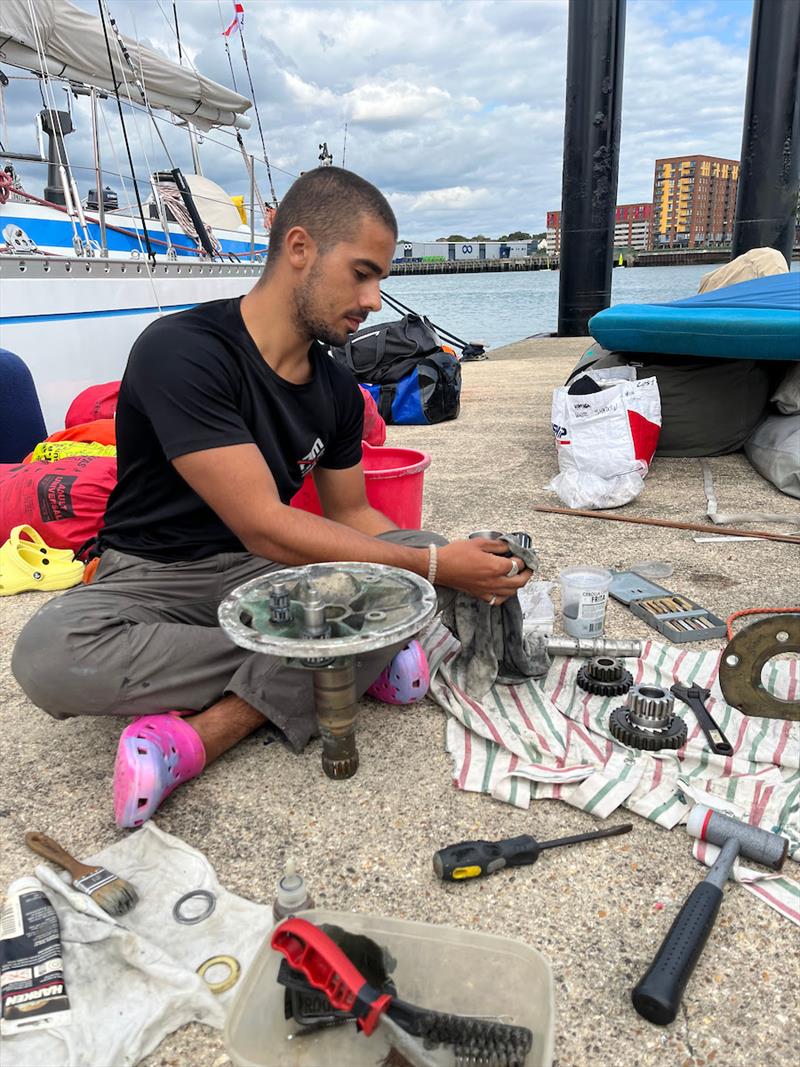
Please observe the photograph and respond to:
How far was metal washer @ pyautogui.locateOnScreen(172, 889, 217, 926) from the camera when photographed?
1381 millimetres

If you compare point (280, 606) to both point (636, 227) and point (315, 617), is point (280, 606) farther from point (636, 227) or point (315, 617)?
point (636, 227)

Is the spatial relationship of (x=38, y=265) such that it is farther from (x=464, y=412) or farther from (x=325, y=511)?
(x=325, y=511)

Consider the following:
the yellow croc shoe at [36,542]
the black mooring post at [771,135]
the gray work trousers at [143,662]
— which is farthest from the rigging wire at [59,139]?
the black mooring post at [771,135]

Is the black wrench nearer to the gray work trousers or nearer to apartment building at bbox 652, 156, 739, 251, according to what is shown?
the gray work trousers

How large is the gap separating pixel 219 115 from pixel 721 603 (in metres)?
10.4

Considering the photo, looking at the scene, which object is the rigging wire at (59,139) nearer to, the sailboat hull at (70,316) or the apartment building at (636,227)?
the sailboat hull at (70,316)

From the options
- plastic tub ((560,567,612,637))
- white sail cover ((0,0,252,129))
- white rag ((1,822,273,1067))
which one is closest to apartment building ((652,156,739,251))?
white sail cover ((0,0,252,129))

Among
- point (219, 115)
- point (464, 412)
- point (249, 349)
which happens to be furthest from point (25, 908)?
point (219, 115)

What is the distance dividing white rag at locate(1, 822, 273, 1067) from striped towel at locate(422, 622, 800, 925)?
2.12 feet

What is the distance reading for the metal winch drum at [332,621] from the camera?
4.71 feet

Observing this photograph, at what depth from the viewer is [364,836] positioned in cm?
162

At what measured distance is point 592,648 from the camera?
2318 millimetres

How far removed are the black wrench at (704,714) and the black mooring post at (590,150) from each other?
1016 centimetres

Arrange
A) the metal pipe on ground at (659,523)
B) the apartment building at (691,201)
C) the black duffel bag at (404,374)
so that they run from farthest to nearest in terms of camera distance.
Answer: the apartment building at (691,201) → the black duffel bag at (404,374) → the metal pipe on ground at (659,523)
